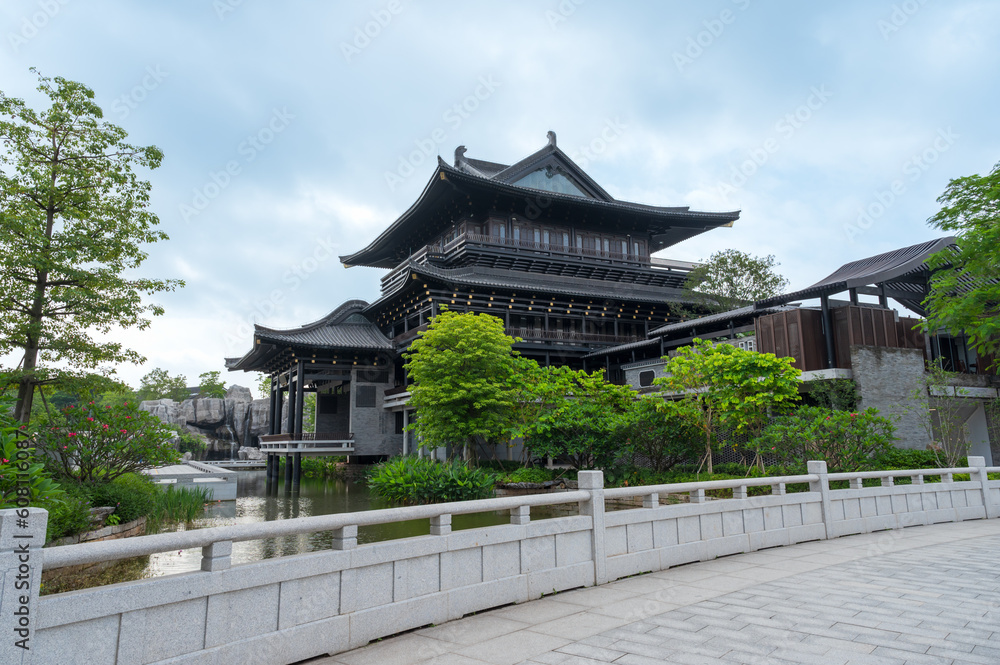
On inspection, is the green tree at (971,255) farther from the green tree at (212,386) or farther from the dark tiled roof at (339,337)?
the green tree at (212,386)

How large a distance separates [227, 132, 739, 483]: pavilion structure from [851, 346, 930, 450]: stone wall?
12.5 meters

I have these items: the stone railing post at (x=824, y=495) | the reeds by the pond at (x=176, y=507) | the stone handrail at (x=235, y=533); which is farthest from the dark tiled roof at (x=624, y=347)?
the stone handrail at (x=235, y=533)

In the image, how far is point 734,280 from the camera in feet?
91.7

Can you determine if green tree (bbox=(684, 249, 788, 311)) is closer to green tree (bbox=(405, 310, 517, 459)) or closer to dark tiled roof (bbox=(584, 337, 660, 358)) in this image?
dark tiled roof (bbox=(584, 337, 660, 358))

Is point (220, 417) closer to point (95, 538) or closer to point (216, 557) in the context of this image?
point (95, 538)

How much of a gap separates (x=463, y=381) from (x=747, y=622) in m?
14.3

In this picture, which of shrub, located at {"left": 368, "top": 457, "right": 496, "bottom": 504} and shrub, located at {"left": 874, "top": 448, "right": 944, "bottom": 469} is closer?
shrub, located at {"left": 874, "top": 448, "right": 944, "bottom": 469}

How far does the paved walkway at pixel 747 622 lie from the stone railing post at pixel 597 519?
18cm

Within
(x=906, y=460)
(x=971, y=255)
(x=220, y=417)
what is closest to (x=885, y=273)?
(x=971, y=255)

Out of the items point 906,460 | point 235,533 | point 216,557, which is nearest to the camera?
point 216,557

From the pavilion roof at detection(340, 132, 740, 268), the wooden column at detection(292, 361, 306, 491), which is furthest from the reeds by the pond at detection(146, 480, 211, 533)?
the pavilion roof at detection(340, 132, 740, 268)

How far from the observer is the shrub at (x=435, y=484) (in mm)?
17500

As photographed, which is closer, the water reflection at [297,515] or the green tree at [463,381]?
the water reflection at [297,515]

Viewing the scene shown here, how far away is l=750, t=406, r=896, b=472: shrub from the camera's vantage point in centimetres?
1370
